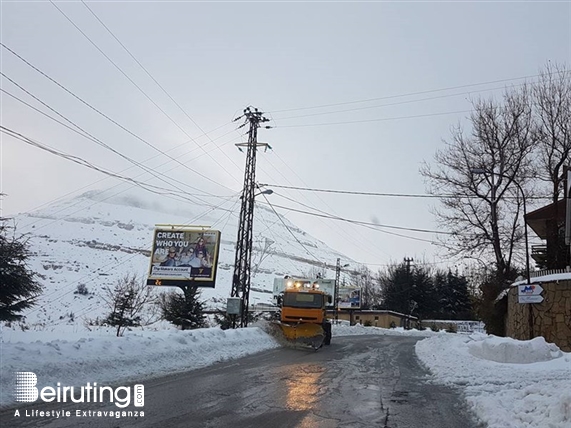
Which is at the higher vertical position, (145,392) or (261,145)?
(261,145)

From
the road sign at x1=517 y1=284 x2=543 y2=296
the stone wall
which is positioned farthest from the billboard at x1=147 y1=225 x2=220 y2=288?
the road sign at x1=517 y1=284 x2=543 y2=296

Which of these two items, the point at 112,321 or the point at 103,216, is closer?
the point at 112,321

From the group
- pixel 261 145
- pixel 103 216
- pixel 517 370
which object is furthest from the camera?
pixel 103 216

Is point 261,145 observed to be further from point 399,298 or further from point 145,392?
point 399,298

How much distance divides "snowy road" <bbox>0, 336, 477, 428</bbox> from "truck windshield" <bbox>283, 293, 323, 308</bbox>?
1105 centimetres

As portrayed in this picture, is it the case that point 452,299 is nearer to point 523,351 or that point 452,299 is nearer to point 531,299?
point 531,299

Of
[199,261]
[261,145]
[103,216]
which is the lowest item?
[199,261]

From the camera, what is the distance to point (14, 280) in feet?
63.8

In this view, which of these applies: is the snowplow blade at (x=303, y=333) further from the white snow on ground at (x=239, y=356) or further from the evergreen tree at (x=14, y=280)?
the evergreen tree at (x=14, y=280)

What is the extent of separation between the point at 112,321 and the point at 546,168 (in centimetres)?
2901

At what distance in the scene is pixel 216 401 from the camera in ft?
27.8

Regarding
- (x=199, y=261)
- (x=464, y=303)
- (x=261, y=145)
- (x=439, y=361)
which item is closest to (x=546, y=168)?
(x=261, y=145)

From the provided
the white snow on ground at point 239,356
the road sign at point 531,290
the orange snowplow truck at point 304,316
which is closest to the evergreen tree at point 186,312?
the orange snowplow truck at point 304,316

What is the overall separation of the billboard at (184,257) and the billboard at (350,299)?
146 feet
